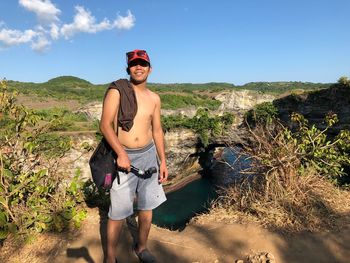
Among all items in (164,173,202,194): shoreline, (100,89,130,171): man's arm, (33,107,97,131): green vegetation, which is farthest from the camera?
(164,173,202,194): shoreline

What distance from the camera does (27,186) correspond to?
372 centimetres

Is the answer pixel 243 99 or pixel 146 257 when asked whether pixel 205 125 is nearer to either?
pixel 243 99

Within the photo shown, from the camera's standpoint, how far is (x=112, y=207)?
2.75m

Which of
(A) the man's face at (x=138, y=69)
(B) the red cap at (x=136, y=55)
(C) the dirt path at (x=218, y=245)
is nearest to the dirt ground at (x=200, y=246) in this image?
(C) the dirt path at (x=218, y=245)

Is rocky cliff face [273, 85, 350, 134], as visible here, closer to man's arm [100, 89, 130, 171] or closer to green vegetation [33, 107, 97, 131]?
green vegetation [33, 107, 97, 131]

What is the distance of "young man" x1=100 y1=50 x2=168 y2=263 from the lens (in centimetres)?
260

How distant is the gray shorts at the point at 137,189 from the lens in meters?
2.75

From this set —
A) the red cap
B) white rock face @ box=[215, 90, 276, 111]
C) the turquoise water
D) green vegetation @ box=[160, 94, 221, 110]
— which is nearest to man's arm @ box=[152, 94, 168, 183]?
the red cap

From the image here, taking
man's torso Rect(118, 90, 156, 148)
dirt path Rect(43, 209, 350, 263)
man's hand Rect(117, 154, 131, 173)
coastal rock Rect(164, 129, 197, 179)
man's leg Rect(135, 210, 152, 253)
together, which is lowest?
coastal rock Rect(164, 129, 197, 179)

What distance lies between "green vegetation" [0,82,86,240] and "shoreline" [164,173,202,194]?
16.8 metres

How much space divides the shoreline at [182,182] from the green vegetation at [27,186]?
16.8 meters

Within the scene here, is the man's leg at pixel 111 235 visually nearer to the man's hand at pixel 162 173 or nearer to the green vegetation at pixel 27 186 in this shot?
the man's hand at pixel 162 173

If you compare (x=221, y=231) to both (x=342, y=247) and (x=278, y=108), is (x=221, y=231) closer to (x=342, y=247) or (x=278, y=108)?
(x=342, y=247)

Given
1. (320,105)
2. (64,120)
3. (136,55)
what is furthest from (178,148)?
(136,55)
